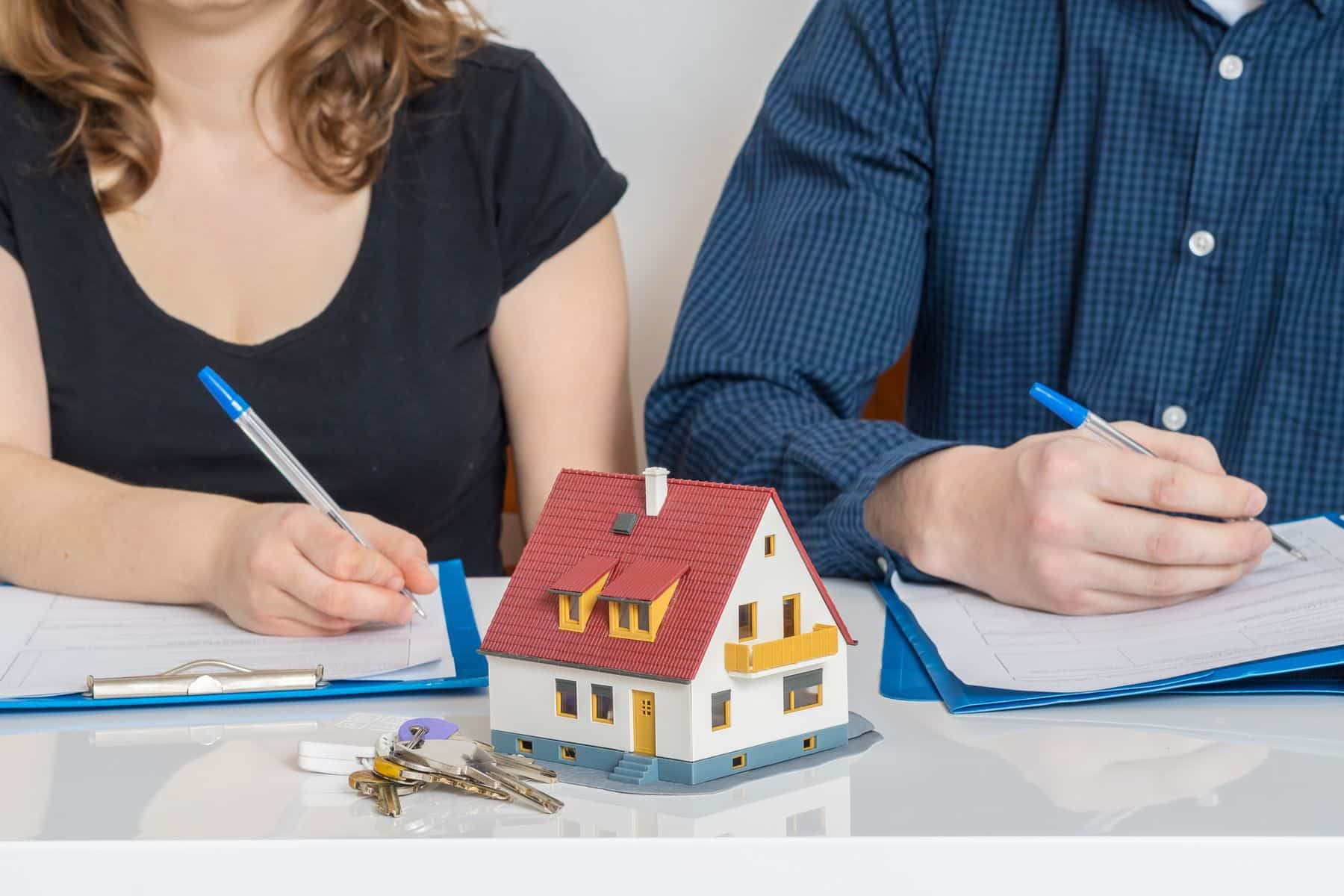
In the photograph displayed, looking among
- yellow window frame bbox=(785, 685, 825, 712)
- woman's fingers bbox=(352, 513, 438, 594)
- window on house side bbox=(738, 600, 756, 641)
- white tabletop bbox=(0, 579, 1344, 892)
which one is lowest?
white tabletop bbox=(0, 579, 1344, 892)

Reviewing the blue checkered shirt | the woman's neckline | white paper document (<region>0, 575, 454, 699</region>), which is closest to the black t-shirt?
the woman's neckline

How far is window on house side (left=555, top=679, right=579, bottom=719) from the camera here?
595 millimetres

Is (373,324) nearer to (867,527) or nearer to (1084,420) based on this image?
(867,527)

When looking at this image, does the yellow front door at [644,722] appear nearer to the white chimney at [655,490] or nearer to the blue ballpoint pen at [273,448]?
the white chimney at [655,490]

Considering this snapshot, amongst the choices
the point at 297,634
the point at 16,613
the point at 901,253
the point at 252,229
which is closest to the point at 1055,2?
the point at 901,253

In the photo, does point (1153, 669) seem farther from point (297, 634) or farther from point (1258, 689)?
point (297, 634)

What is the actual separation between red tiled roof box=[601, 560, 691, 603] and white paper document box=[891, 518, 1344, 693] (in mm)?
216

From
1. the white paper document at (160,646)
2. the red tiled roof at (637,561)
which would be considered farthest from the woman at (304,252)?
the red tiled roof at (637,561)

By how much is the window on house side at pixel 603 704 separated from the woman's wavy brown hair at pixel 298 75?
0.80 m

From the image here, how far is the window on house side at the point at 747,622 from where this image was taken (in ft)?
1.92

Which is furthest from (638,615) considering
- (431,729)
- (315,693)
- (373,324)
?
(373,324)

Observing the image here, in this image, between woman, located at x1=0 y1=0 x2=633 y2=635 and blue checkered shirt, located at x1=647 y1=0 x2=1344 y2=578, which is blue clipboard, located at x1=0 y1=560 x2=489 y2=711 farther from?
woman, located at x1=0 y1=0 x2=633 y2=635

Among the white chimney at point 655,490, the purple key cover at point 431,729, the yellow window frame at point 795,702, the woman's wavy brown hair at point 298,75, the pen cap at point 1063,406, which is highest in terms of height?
the woman's wavy brown hair at point 298,75

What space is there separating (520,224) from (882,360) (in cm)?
37
